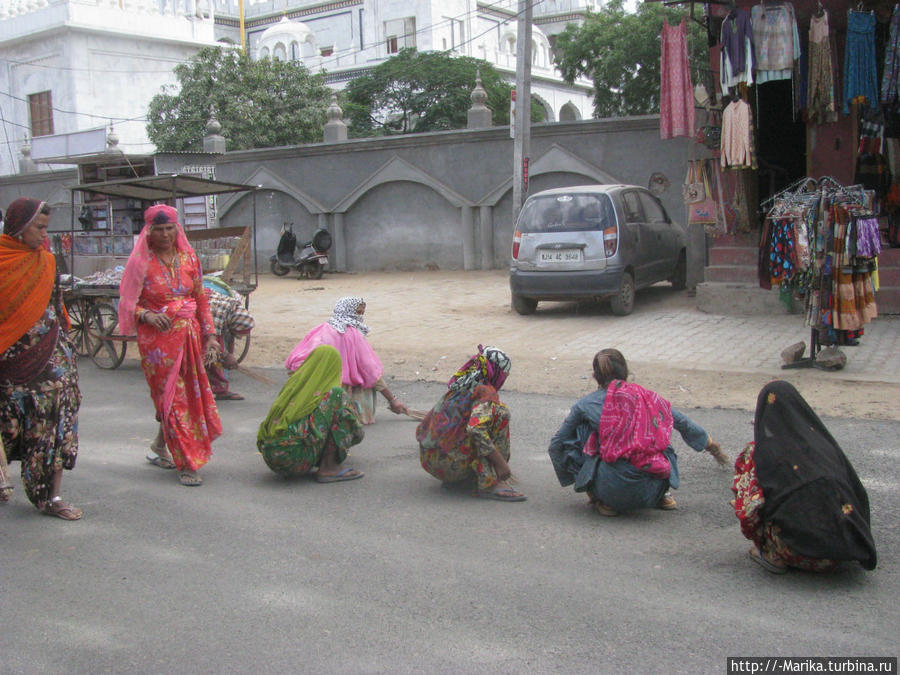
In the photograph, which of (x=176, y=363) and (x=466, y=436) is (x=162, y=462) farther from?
A: (x=466, y=436)

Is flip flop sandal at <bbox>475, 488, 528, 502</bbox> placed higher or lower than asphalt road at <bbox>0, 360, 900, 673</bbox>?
higher

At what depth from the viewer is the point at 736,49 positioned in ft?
36.1

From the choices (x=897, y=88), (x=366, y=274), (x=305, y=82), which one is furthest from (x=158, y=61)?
(x=897, y=88)

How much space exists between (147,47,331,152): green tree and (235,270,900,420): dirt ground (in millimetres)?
9079

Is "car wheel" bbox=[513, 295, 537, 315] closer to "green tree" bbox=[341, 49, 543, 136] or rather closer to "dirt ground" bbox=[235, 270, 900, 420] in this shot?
"dirt ground" bbox=[235, 270, 900, 420]

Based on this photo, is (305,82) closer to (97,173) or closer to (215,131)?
(215,131)

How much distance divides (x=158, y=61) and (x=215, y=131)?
669 inches

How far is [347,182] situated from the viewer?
2038 centimetres

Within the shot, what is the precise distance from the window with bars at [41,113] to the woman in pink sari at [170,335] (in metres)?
35.1

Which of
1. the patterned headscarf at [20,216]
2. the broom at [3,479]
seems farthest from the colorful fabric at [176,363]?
the broom at [3,479]

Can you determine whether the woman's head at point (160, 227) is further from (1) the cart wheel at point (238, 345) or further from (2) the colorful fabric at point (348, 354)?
(1) the cart wheel at point (238, 345)

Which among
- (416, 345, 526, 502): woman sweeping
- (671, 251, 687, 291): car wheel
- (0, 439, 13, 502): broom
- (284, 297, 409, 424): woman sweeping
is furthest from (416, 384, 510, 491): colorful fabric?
(671, 251, 687, 291): car wheel

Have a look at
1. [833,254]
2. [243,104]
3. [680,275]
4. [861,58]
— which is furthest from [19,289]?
[243,104]

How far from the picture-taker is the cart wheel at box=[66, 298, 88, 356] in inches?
404
